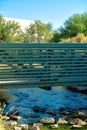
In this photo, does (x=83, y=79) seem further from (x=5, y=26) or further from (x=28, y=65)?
(x=5, y=26)

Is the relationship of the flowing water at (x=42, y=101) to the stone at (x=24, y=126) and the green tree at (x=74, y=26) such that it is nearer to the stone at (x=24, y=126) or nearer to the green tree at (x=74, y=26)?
the stone at (x=24, y=126)

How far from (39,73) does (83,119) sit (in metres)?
3.53

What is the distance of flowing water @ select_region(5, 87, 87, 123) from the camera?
11.1 meters

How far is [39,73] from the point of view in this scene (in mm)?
13578

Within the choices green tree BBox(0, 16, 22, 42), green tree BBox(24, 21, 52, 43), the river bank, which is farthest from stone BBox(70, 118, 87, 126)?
green tree BBox(24, 21, 52, 43)

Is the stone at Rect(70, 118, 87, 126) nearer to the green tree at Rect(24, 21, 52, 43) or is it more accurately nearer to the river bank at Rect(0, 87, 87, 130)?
the river bank at Rect(0, 87, 87, 130)

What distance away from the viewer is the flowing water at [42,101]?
1111 cm

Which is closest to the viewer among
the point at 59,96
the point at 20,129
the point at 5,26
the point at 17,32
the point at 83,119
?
the point at 20,129

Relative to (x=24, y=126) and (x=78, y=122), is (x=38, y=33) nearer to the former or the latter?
(x=78, y=122)

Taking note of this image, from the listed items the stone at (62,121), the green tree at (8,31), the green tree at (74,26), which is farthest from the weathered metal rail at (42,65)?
the green tree at (74,26)

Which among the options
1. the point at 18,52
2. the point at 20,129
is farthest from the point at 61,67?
the point at 20,129

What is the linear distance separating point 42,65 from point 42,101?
4.05ft

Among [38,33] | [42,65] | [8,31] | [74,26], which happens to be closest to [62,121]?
[42,65]

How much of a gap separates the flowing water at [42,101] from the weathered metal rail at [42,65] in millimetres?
565
